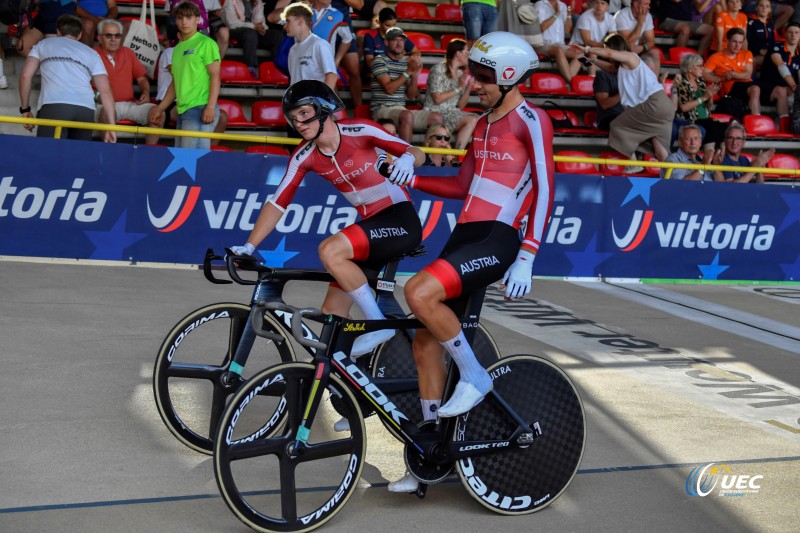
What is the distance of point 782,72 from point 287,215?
8373mm

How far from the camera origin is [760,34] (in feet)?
48.5

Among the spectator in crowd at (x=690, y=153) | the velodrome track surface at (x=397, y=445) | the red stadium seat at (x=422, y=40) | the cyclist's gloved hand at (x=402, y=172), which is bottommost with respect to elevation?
the velodrome track surface at (x=397, y=445)

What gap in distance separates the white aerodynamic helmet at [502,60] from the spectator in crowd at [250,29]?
8.13m

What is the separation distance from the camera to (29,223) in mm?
9078

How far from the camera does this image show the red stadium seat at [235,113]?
1152 cm

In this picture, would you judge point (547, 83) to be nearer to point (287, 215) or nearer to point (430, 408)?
point (287, 215)

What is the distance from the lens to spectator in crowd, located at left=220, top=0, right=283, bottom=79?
12125 millimetres

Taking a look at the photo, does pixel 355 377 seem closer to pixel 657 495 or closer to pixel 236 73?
pixel 657 495

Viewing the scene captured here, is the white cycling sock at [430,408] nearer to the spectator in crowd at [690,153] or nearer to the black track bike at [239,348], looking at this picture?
the black track bike at [239,348]

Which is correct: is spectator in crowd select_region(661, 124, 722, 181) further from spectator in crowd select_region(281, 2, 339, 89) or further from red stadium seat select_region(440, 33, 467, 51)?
spectator in crowd select_region(281, 2, 339, 89)

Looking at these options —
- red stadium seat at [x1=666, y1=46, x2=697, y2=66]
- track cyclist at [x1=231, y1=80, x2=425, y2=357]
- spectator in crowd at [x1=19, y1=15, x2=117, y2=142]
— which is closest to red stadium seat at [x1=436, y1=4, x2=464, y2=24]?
red stadium seat at [x1=666, y1=46, x2=697, y2=66]

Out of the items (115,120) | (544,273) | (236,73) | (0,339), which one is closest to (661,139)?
(544,273)

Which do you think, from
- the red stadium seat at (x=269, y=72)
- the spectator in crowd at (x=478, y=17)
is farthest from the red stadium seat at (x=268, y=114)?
the spectator in crowd at (x=478, y=17)

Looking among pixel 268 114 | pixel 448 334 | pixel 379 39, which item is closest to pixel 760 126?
pixel 379 39
